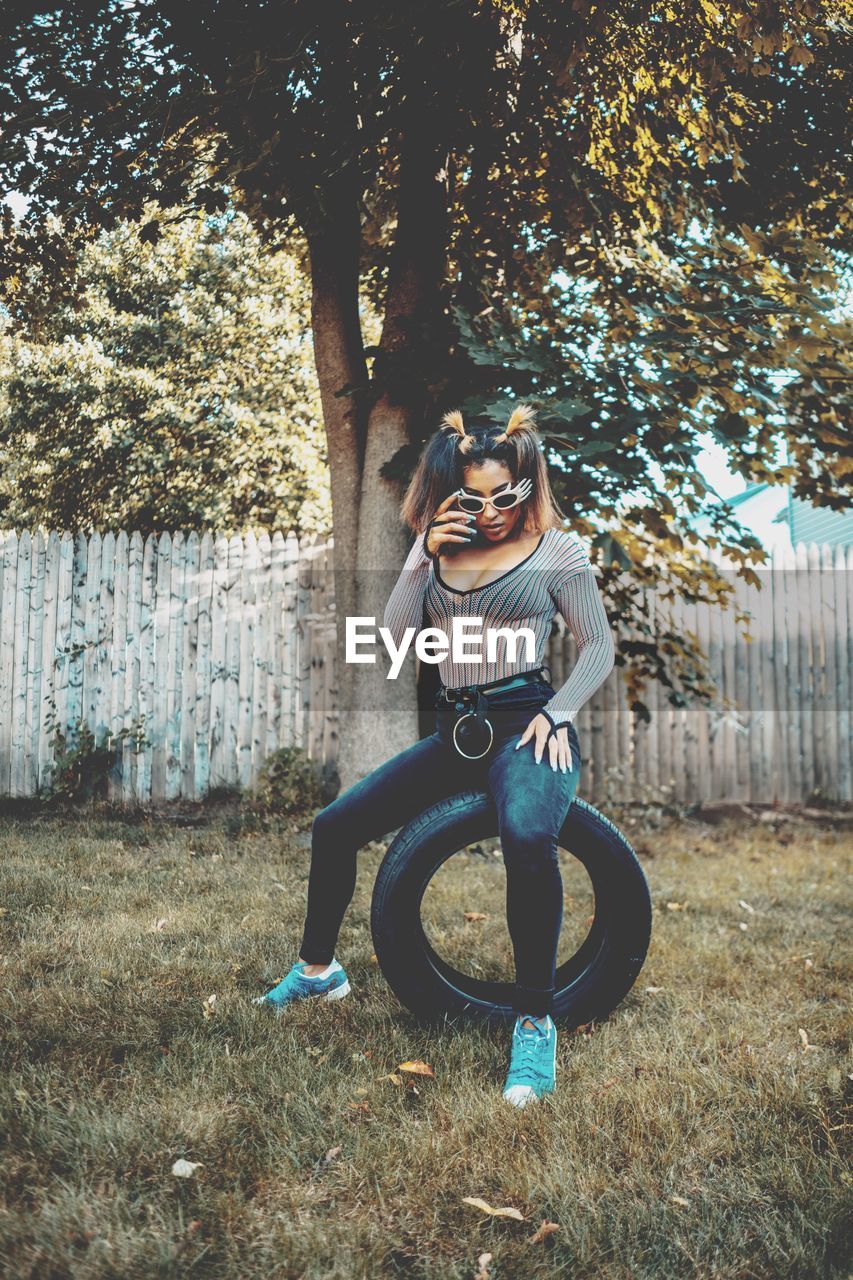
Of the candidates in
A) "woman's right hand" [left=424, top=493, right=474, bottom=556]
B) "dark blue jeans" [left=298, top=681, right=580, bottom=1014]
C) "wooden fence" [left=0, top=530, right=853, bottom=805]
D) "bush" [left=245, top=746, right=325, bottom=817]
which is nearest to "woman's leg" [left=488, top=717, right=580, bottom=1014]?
"dark blue jeans" [left=298, top=681, right=580, bottom=1014]

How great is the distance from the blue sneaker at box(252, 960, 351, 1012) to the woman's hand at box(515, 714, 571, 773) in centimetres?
112

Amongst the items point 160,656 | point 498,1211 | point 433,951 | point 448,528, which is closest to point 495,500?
point 448,528

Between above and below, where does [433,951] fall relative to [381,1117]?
above

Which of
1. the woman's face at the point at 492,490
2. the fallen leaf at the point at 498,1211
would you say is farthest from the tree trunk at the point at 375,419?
the fallen leaf at the point at 498,1211

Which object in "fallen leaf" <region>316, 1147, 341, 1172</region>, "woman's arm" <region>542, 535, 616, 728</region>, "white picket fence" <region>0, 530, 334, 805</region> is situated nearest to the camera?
"fallen leaf" <region>316, 1147, 341, 1172</region>

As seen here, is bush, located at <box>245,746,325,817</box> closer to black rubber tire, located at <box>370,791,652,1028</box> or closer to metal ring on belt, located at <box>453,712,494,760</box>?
black rubber tire, located at <box>370,791,652,1028</box>

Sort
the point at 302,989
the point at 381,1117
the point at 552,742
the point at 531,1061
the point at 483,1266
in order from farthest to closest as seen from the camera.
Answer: the point at 302,989
the point at 552,742
the point at 531,1061
the point at 381,1117
the point at 483,1266

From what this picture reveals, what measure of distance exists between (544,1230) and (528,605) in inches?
63.7

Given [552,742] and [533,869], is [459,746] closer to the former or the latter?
[552,742]

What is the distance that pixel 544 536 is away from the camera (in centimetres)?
286

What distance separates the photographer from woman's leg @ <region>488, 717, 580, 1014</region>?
8.26 ft

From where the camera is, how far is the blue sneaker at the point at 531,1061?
2.39 metres

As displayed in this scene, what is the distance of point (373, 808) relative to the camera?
2852mm

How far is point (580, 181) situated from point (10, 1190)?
5.34 m
